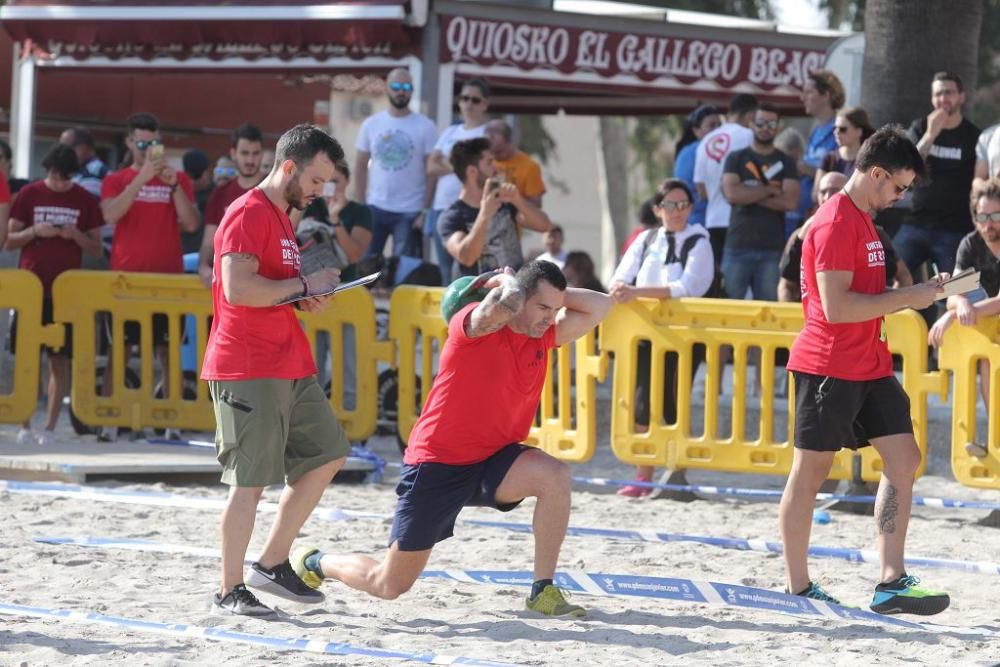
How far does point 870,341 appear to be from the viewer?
649 centimetres

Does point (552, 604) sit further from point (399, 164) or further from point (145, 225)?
point (399, 164)

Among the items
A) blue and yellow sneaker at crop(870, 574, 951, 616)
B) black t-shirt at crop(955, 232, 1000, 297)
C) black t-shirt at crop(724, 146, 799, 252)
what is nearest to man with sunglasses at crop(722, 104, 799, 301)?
black t-shirt at crop(724, 146, 799, 252)

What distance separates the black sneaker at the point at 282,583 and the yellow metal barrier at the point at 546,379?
3.53 meters

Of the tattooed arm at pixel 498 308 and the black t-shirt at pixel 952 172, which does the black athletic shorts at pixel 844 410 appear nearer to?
the tattooed arm at pixel 498 308

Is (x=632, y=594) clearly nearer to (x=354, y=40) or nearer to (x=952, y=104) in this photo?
(x=952, y=104)

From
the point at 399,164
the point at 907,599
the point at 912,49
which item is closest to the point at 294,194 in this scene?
the point at 907,599

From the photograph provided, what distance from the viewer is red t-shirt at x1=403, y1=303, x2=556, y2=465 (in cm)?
610

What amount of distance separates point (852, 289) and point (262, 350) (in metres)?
2.18

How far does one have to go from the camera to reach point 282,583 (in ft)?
20.8

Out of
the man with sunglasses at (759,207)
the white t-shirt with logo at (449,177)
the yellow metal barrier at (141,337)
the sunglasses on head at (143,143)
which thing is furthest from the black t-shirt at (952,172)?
the sunglasses on head at (143,143)

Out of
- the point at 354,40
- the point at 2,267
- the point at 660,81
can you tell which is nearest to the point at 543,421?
the point at 2,267

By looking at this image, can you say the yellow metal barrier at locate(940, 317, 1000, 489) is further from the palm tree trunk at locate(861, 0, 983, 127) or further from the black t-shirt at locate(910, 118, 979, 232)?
the palm tree trunk at locate(861, 0, 983, 127)

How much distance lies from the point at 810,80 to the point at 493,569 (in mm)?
5536

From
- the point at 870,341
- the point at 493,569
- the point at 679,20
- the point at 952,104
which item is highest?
the point at 679,20
